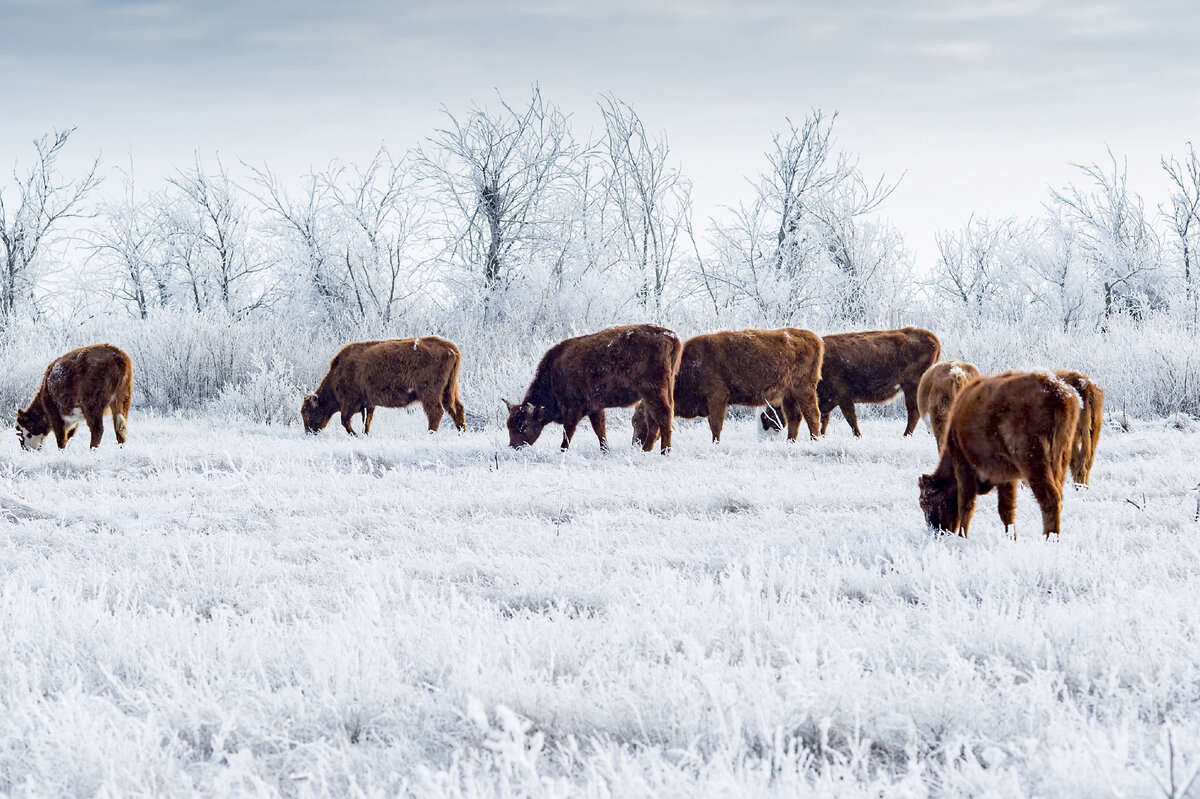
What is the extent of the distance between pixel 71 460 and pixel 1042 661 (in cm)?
883

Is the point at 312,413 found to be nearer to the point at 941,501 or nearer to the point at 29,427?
the point at 29,427

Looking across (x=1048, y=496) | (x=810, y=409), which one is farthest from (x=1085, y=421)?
(x=810, y=409)

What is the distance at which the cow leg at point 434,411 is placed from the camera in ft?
42.9

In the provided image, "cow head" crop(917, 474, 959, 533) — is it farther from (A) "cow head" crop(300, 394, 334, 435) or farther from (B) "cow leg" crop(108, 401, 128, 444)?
(A) "cow head" crop(300, 394, 334, 435)

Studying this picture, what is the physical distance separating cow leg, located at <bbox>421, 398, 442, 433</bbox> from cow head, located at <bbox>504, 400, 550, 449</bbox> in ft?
10.4

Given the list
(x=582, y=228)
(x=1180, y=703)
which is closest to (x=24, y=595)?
(x=1180, y=703)

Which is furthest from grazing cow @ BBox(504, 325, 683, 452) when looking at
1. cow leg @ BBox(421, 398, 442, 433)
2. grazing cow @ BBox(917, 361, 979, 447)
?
cow leg @ BBox(421, 398, 442, 433)

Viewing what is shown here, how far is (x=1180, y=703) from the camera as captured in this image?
99.4 inches

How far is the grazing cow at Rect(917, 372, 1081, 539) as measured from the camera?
4.45 m

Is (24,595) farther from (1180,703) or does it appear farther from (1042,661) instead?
(1180,703)

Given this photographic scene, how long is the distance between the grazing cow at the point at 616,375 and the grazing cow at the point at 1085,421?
4.35 m

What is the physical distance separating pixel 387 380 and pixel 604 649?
10592mm

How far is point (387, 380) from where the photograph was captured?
13.1m

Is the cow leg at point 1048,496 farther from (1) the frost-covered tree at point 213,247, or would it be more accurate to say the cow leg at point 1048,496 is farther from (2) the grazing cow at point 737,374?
(1) the frost-covered tree at point 213,247
